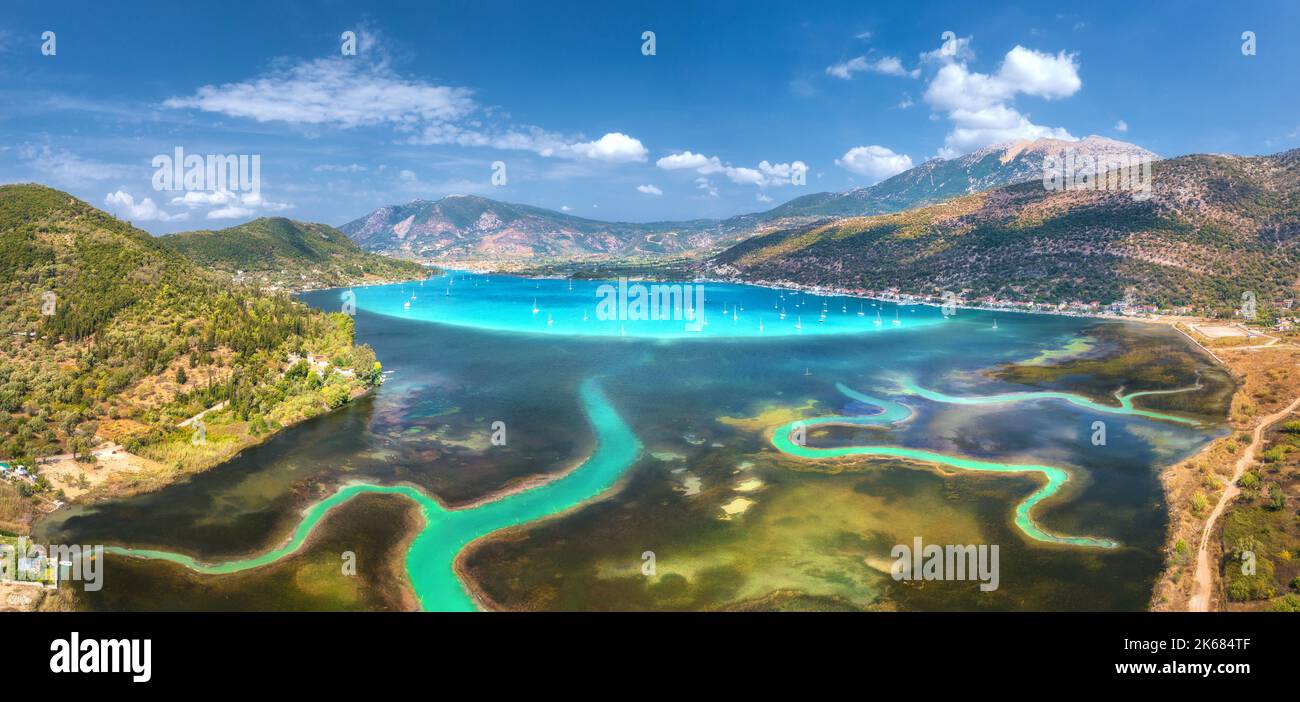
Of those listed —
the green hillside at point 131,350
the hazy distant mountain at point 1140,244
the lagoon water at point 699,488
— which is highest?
the hazy distant mountain at point 1140,244

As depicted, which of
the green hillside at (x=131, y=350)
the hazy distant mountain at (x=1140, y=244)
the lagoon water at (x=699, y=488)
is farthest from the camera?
the hazy distant mountain at (x=1140, y=244)

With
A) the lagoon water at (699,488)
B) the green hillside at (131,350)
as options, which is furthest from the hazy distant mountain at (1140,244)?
the green hillside at (131,350)

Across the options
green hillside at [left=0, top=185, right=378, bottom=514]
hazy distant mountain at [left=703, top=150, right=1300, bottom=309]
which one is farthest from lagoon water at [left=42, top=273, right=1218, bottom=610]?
hazy distant mountain at [left=703, top=150, right=1300, bottom=309]

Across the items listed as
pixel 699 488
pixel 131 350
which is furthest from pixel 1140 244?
pixel 131 350

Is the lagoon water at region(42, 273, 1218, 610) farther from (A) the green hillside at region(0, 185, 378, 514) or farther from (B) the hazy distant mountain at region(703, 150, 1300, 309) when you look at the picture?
(B) the hazy distant mountain at region(703, 150, 1300, 309)

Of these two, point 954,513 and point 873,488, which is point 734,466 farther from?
point 954,513

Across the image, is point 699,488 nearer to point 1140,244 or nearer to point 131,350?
point 131,350

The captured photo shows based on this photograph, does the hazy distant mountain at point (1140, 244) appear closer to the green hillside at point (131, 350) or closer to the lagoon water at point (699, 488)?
the lagoon water at point (699, 488)

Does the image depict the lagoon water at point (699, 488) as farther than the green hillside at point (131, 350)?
Answer: No
